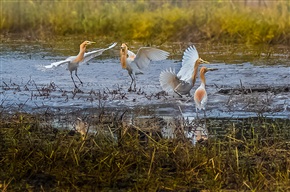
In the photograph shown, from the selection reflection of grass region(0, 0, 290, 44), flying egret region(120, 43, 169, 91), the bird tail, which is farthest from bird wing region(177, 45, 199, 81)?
reflection of grass region(0, 0, 290, 44)

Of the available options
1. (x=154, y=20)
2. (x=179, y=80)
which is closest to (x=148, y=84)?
(x=179, y=80)

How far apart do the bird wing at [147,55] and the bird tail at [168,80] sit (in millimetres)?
821

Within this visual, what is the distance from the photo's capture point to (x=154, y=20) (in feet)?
58.9

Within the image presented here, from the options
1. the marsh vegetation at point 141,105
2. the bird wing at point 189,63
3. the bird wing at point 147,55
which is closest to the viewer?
the marsh vegetation at point 141,105

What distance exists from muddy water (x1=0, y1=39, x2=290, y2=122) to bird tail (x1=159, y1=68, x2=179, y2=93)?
0.16 m

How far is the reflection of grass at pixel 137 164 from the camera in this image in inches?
207

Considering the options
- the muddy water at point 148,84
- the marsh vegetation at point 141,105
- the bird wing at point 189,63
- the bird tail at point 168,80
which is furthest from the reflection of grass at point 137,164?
the bird wing at point 189,63

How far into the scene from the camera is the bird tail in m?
9.65

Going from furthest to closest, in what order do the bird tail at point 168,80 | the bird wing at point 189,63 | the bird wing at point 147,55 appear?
the bird wing at point 147,55 < the bird wing at point 189,63 < the bird tail at point 168,80

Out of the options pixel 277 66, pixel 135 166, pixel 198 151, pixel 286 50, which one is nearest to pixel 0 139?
pixel 135 166

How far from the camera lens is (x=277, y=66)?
496 inches

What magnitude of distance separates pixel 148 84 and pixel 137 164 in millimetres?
A: 5557

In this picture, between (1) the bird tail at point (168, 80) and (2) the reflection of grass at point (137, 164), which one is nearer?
(2) the reflection of grass at point (137, 164)

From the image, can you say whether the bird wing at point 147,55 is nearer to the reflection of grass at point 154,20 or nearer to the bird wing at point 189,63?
the bird wing at point 189,63
